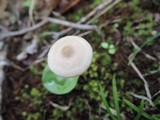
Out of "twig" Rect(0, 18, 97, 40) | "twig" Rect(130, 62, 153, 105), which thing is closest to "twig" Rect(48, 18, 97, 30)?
"twig" Rect(0, 18, 97, 40)

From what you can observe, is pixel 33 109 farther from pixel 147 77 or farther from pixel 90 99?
pixel 147 77

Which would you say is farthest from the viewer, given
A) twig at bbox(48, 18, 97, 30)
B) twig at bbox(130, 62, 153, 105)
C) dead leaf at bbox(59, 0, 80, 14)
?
dead leaf at bbox(59, 0, 80, 14)

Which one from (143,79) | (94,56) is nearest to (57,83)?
(94,56)

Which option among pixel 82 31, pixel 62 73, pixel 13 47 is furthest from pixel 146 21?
pixel 13 47

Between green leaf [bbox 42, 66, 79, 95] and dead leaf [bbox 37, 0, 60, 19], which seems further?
dead leaf [bbox 37, 0, 60, 19]

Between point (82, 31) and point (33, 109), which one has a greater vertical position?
point (82, 31)

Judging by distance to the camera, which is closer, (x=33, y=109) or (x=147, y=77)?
(x=147, y=77)

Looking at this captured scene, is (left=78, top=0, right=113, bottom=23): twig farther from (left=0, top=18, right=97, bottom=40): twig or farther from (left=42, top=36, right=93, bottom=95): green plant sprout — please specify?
(left=42, top=36, right=93, bottom=95): green plant sprout

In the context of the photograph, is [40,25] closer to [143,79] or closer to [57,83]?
[57,83]
